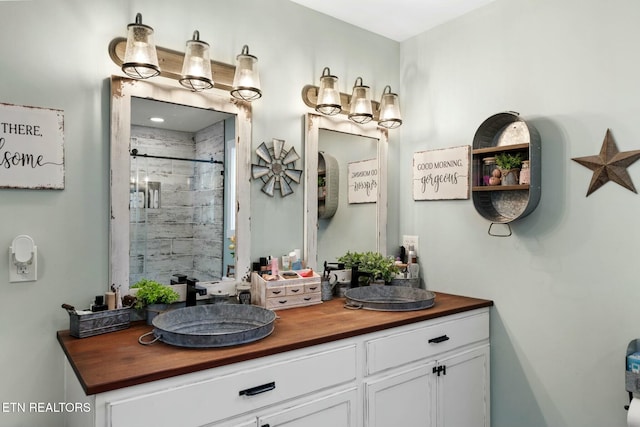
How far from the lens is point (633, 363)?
176cm

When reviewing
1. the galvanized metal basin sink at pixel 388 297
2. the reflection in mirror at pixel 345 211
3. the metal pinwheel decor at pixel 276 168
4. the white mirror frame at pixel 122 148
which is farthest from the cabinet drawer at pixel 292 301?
the white mirror frame at pixel 122 148

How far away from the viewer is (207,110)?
6.75 ft

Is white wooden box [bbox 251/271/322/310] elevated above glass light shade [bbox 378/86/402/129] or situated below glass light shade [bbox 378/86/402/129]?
below

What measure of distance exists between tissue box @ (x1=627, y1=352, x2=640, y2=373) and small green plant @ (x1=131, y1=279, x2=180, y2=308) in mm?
1960

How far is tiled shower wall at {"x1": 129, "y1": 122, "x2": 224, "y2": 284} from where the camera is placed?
187 cm

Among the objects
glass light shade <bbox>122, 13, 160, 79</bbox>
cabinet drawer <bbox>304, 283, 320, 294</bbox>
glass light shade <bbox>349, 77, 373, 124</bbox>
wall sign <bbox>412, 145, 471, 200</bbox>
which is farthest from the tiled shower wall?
wall sign <bbox>412, 145, 471, 200</bbox>

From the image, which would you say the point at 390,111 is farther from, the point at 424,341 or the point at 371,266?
the point at 424,341

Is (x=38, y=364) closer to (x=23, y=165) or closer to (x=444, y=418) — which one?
(x=23, y=165)

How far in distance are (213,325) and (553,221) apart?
1.74 meters

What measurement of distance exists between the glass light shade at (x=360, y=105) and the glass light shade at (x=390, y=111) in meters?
0.15

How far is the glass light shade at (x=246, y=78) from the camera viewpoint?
205 cm

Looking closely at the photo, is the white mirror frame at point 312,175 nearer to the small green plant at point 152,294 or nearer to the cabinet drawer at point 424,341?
the cabinet drawer at point 424,341

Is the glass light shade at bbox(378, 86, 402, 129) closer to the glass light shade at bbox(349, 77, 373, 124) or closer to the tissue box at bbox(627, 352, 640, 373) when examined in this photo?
the glass light shade at bbox(349, 77, 373, 124)

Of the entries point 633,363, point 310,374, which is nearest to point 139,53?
point 310,374
